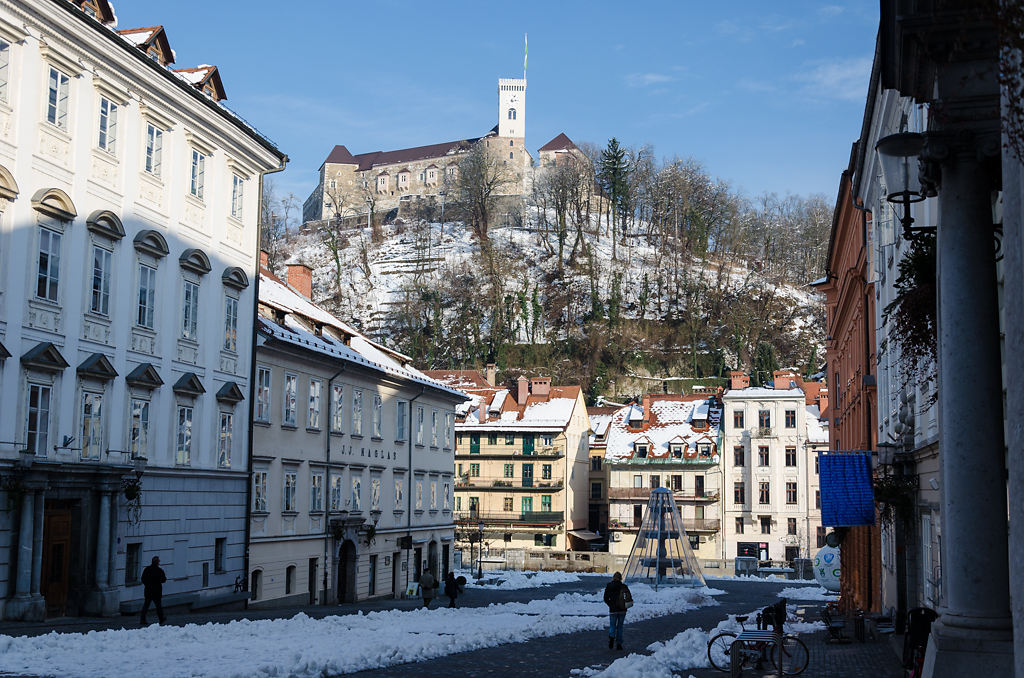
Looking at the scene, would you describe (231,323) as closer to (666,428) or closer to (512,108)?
(666,428)

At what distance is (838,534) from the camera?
110ft

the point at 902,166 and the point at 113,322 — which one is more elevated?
the point at 113,322

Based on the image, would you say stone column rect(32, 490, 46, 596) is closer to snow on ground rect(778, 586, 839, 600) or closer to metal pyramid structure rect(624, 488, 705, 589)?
snow on ground rect(778, 586, 839, 600)

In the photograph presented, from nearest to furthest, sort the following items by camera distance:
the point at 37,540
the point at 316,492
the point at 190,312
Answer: the point at 37,540, the point at 190,312, the point at 316,492

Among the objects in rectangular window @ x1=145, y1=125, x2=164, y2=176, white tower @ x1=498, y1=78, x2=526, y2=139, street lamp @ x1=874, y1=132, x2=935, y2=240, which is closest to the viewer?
street lamp @ x1=874, y1=132, x2=935, y2=240

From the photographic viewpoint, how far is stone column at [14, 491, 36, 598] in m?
22.0

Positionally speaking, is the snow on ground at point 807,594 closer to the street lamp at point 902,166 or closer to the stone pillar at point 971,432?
the stone pillar at point 971,432

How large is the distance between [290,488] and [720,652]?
64.1 ft

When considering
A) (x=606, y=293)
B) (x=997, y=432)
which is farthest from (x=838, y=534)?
(x=606, y=293)

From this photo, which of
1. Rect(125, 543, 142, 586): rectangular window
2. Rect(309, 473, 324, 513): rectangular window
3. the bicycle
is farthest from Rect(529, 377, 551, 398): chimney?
the bicycle

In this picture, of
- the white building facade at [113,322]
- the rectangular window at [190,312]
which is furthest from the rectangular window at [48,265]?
the rectangular window at [190,312]

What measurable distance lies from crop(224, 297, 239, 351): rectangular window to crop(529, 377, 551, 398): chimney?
50.6 m

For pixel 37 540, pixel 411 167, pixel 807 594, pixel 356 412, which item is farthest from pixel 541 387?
pixel 411 167

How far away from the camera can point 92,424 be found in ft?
80.9
